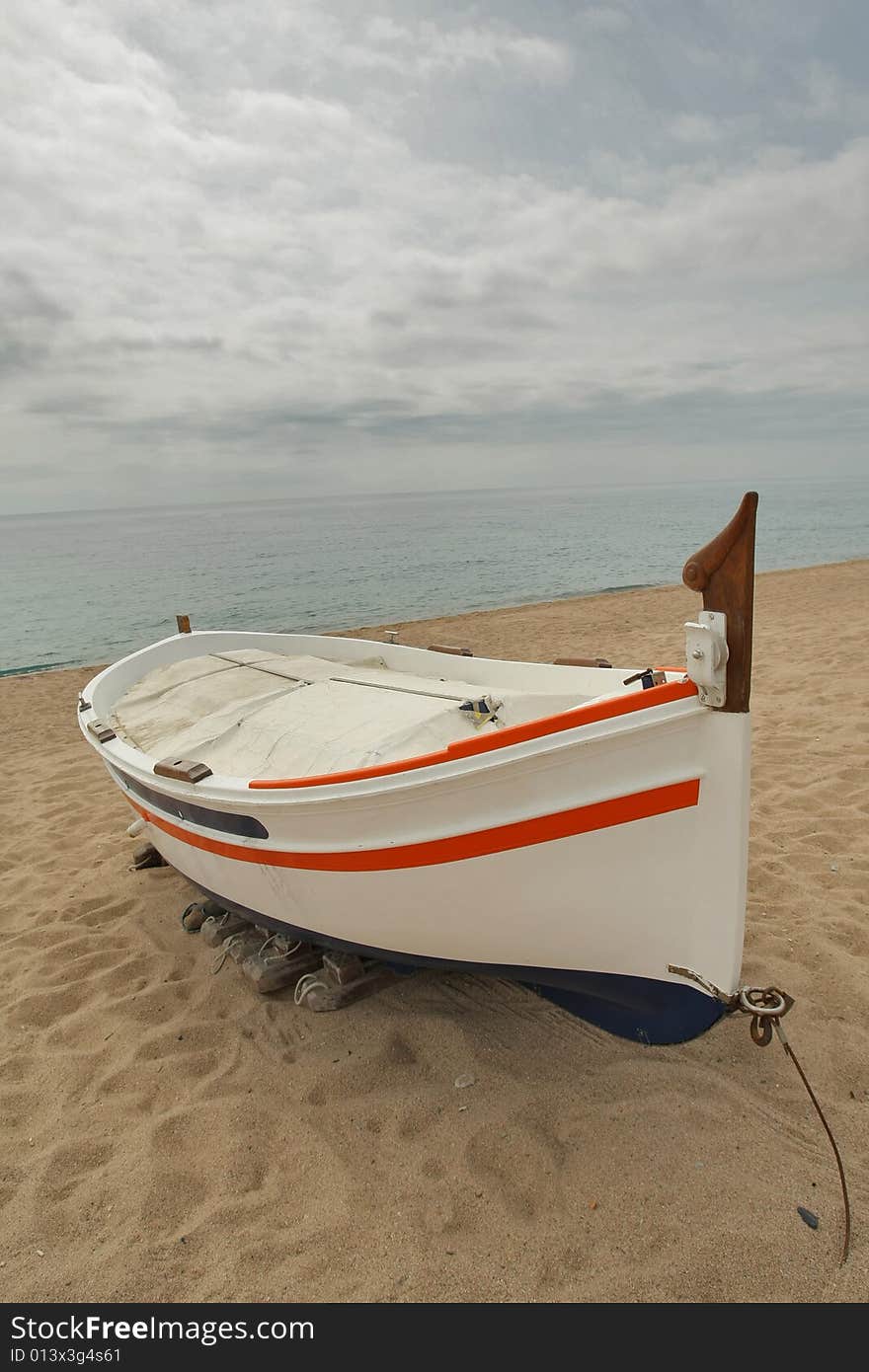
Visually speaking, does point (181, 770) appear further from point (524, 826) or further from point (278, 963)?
point (524, 826)

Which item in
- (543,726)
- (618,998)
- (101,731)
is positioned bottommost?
(618,998)

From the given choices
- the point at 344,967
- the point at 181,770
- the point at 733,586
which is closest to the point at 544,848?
the point at 733,586

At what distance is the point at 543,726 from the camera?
2.29 m

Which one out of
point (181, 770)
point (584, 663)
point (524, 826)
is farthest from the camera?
point (584, 663)

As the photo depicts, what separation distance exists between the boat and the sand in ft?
1.29

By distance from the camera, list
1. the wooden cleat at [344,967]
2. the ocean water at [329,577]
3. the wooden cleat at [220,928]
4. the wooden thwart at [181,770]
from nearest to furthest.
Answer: the wooden thwart at [181,770], the wooden cleat at [344,967], the wooden cleat at [220,928], the ocean water at [329,577]

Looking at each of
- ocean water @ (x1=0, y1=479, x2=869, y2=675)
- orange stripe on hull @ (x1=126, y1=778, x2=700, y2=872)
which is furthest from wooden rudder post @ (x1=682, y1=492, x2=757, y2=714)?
ocean water @ (x1=0, y1=479, x2=869, y2=675)

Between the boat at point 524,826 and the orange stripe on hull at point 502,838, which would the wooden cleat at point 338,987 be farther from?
the orange stripe on hull at point 502,838

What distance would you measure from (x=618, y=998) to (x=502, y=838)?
2.66 ft

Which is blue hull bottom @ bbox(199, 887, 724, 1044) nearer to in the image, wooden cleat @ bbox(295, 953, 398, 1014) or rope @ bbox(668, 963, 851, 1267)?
rope @ bbox(668, 963, 851, 1267)

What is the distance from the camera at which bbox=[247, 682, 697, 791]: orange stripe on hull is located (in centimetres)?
213

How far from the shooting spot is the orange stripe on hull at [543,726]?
6.99ft

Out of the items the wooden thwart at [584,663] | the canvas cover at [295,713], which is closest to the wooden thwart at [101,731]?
the canvas cover at [295,713]
